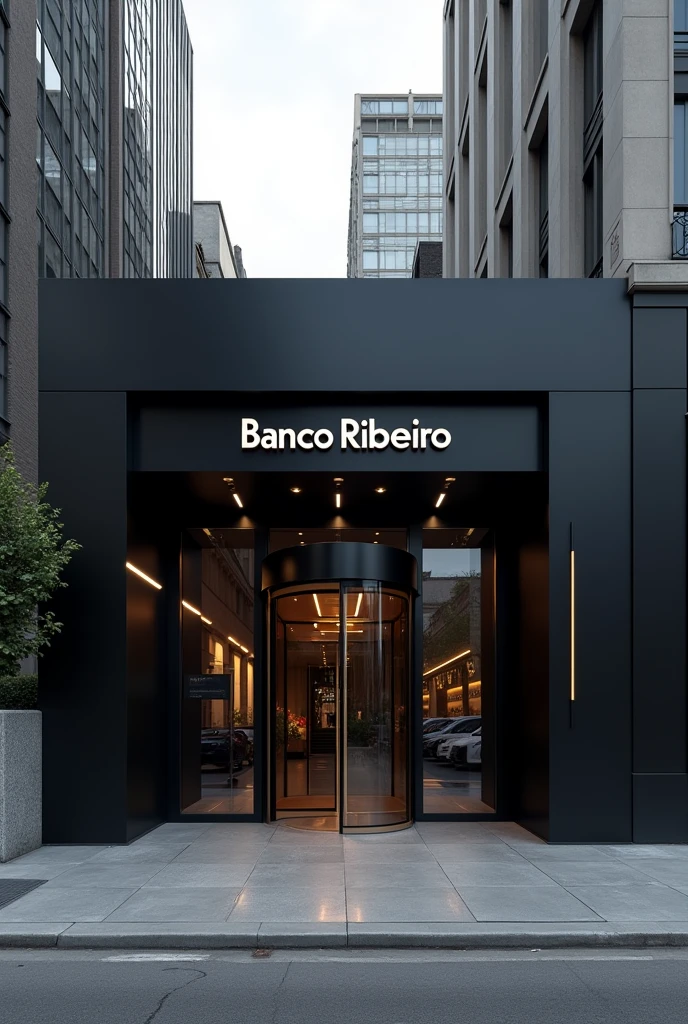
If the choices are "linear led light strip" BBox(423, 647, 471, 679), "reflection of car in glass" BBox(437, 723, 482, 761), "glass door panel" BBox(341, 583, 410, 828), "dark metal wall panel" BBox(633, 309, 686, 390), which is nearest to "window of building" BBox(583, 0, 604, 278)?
"dark metal wall panel" BBox(633, 309, 686, 390)

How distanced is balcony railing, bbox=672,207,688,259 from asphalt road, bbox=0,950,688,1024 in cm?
911

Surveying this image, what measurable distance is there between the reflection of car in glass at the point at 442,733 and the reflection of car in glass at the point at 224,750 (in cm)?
270

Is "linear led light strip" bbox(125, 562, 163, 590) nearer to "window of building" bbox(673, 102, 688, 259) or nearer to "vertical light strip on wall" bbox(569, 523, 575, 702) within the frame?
"vertical light strip on wall" bbox(569, 523, 575, 702)

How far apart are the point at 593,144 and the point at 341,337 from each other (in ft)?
19.7

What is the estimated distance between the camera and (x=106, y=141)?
135 ft

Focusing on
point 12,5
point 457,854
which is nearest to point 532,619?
point 457,854

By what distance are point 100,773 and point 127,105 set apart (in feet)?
130

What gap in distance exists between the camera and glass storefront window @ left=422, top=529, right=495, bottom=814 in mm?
15492

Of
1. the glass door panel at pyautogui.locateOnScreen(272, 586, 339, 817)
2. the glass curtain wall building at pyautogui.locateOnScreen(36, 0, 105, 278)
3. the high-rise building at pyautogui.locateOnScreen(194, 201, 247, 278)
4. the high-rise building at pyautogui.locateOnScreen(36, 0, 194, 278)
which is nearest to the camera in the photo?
the glass door panel at pyautogui.locateOnScreen(272, 586, 339, 817)

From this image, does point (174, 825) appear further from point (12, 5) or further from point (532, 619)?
point (12, 5)

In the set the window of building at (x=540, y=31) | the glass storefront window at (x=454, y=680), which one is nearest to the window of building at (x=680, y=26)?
the window of building at (x=540, y=31)

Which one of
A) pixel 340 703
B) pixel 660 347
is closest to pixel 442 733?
pixel 340 703

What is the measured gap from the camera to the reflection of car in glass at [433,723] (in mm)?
15531

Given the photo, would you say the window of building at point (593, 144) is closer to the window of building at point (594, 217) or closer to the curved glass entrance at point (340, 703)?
the window of building at point (594, 217)
